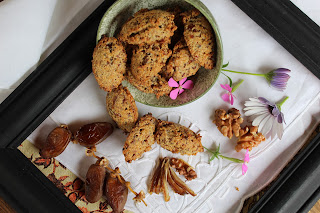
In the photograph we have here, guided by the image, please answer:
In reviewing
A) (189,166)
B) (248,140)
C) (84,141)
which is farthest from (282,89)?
(84,141)

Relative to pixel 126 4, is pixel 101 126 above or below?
below

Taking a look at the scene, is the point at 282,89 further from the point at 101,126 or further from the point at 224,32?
the point at 101,126

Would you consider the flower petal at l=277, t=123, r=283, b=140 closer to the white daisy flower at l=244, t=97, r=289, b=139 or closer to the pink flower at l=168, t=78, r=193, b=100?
the white daisy flower at l=244, t=97, r=289, b=139

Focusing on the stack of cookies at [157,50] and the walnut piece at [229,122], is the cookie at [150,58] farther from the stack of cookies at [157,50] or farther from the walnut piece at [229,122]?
the walnut piece at [229,122]

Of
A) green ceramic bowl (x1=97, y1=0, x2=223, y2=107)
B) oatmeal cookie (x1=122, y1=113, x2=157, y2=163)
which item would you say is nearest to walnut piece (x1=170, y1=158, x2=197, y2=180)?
oatmeal cookie (x1=122, y1=113, x2=157, y2=163)

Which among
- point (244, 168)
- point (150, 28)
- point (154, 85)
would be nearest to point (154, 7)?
point (150, 28)

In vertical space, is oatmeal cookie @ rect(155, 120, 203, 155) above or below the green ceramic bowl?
below

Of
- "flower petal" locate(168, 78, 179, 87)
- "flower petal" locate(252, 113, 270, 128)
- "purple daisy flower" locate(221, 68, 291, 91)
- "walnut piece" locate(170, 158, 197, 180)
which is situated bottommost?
"walnut piece" locate(170, 158, 197, 180)
